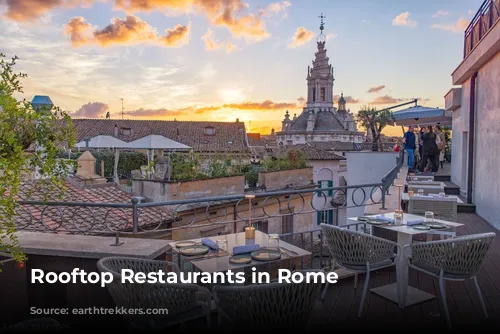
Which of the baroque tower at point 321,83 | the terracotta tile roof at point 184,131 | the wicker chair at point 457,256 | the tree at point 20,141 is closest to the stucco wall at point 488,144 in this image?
the wicker chair at point 457,256

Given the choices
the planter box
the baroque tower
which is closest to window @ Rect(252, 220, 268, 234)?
the planter box

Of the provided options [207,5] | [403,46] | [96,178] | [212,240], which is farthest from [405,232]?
[96,178]

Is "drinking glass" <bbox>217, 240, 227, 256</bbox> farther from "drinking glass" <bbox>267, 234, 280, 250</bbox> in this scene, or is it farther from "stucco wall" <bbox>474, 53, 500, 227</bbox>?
"stucco wall" <bbox>474, 53, 500, 227</bbox>

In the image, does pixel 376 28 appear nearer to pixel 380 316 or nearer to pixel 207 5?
pixel 207 5

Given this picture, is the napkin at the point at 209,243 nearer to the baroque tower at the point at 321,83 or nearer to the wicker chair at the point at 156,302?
the wicker chair at the point at 156,302

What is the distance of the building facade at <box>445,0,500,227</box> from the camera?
8.93 meters

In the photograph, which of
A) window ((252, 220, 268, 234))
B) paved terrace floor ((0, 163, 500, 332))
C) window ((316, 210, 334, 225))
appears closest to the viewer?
paved terrace floor ((0, 163, 500, 332))

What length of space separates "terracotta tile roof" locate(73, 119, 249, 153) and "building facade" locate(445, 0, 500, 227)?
3014 cm

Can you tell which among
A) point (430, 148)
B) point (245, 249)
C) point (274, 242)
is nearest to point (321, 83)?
point (430, 148)

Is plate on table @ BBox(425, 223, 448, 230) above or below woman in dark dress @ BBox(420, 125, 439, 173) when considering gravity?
below

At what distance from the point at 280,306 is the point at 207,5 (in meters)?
6.99

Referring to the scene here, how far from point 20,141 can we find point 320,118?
84909 mm

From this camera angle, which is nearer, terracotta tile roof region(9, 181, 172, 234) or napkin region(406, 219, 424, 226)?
napkin region(406, 219, 424, 226)

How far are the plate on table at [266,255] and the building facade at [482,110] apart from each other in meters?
6.67
